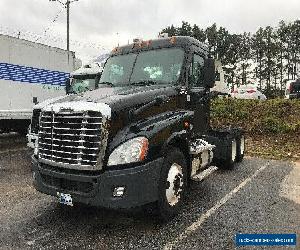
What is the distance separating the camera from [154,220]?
18.1ft

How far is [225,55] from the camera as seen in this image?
67750 mm

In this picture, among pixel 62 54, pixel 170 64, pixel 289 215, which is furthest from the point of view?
pixel 62 54

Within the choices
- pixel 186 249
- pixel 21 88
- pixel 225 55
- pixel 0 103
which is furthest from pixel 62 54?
pixel 225 55

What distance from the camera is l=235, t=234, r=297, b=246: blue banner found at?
15.8 feet

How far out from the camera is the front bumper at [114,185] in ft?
15.5

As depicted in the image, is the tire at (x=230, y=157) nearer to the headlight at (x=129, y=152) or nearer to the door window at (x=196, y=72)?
the door window at (x=196, y=72)

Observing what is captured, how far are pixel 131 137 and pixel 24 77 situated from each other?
908 cm

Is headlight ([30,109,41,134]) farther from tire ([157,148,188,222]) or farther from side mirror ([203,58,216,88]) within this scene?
tire ([157,148,188,222])

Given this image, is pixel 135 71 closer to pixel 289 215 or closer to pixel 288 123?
pixel 289 215

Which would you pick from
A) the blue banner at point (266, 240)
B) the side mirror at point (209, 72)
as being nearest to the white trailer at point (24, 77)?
the side mirror at point (209, 72)

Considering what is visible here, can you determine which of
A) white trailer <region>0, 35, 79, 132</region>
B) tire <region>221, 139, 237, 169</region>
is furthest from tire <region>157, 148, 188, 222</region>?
white trailer <region>0, 35, 79, 132</region>

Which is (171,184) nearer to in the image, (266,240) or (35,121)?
(266,240)

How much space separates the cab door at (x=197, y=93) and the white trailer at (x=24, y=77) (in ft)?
24.1

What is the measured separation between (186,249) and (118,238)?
0.95m
